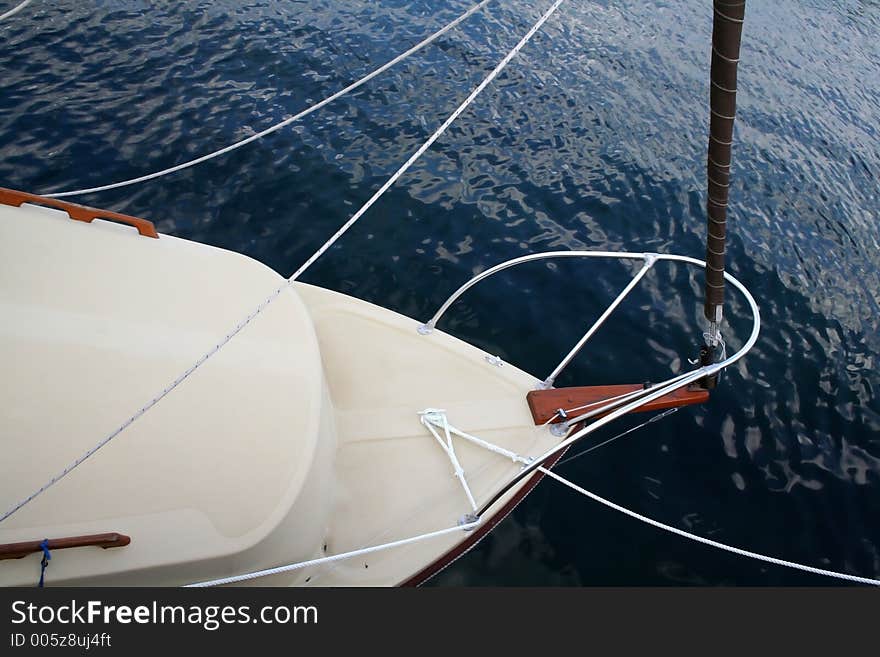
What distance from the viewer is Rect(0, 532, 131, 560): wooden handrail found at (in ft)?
12.1

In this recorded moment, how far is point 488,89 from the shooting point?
12.8 metres

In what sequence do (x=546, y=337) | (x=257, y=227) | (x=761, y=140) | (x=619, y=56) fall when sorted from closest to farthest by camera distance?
1. (x=546, y=337)
2. (x=257, y=227)
3. (x=761, y=140)
4. (x=619, y=56)

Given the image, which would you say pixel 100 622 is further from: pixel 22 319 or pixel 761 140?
pixel 761 140

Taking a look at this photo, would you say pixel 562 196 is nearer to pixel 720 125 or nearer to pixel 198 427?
pixel 720 125

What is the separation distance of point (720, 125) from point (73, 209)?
→ 498 cm

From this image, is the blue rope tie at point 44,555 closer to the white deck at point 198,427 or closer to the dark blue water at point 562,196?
the white deck at point 198,427

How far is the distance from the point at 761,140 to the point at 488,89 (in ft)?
17.9

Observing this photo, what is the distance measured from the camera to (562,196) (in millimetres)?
10625

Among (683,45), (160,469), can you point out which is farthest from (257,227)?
(683,45)

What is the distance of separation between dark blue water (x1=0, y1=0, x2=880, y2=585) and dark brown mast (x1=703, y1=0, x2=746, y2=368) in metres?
2.45

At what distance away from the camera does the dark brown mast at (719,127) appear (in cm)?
371

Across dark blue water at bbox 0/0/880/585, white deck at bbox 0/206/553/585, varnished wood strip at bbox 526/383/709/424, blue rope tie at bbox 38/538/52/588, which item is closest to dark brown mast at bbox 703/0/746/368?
varnished wood strip at bbox 526/383/709/424

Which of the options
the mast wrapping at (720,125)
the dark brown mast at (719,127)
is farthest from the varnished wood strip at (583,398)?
the mast wrapping at (720,125)

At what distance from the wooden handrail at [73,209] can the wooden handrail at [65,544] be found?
8.35 feet
